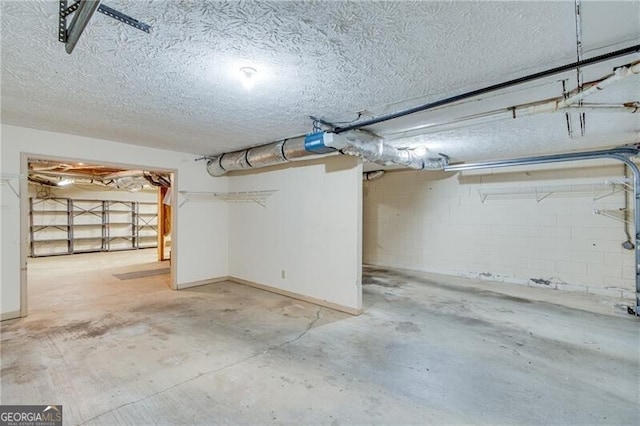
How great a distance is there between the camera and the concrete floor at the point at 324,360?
6.19 feet

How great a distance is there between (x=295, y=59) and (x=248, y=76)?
0.39 m

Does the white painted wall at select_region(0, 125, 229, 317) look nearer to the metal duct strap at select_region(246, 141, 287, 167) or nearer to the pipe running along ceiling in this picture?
the pipe running along ceiling

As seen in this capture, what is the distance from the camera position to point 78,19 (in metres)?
1.25

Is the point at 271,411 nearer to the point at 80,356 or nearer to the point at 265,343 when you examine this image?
the point at 265,343

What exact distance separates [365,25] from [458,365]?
→ 8.39ft

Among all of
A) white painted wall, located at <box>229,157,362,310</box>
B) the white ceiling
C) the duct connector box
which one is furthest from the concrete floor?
the white ceiling

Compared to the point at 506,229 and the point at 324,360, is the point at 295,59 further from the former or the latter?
the point at 506,229

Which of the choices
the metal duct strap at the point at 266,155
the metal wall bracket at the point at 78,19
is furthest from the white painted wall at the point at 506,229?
the metal wall bracket at the point at 78,19

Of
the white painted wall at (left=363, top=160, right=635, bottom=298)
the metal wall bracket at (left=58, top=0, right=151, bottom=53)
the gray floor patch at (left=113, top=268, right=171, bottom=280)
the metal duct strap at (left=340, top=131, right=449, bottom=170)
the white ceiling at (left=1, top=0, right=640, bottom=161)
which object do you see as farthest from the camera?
the gray floor patch at (left=113, top=268, right=171, bottom=280)

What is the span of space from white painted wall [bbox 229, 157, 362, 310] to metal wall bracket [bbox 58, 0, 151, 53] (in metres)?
2.64

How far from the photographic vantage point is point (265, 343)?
2.83 metres

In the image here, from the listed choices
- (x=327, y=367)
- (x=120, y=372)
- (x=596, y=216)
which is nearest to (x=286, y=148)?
(x=327, y=367)

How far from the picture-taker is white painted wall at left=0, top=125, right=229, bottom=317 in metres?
3.38

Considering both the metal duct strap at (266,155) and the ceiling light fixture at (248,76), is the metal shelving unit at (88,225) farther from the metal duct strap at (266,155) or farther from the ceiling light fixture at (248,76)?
the ceiling light fixture at (248,76)
